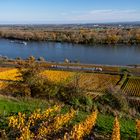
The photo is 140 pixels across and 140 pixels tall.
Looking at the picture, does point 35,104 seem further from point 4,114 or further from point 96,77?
point 96,77

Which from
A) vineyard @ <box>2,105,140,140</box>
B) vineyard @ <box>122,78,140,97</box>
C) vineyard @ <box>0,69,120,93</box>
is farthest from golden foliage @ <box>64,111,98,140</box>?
vineyard @ <box>0,69,120,93</box>

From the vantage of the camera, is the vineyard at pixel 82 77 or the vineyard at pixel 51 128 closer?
the vineyard at pixel 51 128

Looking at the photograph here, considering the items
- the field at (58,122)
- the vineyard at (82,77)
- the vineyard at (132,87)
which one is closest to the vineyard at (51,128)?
the field at (58,122)

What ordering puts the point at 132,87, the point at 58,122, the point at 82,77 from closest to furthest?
the point at 58,122, the point at 132,87, the point at 82,77

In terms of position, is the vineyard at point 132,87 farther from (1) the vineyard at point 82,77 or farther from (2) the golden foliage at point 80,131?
(2) the golden foliage at point 80,131

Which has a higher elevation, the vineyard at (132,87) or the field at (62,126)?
the field at (62,126)

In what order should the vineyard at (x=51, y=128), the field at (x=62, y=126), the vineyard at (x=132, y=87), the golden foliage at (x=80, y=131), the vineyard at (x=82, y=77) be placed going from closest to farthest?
the golden foliage at (x=80, y=131)
the vineyard at (x=51, y=128)
the field at (x=62, y=126)
the vineyard at (x=132, y=87)
the vineyard at (x=82, y=77)

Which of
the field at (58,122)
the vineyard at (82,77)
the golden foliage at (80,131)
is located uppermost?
the golden foliage at (80,131)

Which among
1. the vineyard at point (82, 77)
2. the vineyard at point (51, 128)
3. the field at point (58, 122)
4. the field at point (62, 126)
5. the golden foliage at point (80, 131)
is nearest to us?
the golden foliage at point (80, 131)

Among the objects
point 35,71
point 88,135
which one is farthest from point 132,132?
point 35,71

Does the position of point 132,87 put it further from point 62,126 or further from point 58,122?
point 58,122

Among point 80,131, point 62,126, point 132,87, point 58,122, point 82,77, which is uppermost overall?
point 80,131

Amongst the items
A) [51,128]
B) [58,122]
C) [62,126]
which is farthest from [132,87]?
[51,128]
